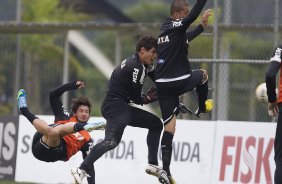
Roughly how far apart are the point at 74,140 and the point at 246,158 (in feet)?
9.52

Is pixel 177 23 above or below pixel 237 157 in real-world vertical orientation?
above

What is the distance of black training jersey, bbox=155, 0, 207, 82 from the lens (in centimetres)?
1220

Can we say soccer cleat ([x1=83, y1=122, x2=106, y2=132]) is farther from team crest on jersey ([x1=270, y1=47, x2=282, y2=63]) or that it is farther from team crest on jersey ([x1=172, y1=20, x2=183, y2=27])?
team crest on jersey ([x1=270, y1=47, x2=282, y2=63])

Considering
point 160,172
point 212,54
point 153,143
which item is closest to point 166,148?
point 153,143

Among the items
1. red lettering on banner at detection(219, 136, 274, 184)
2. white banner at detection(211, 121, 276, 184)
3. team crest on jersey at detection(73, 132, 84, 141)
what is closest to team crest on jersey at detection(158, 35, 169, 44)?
team crest on jersey at detection(73, 132, 84, 141)

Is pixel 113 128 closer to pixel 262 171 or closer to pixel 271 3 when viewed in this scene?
pixel 262 171

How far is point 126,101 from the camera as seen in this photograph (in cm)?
1212

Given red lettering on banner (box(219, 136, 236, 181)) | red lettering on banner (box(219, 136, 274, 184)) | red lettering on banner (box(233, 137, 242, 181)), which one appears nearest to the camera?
red lettering on banner (box(219, 136, 274, 184))

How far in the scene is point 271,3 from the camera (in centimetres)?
1619

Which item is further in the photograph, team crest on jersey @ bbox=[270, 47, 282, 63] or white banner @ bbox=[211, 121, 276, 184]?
white banner @ bbox=[211, 121, 276, 184]

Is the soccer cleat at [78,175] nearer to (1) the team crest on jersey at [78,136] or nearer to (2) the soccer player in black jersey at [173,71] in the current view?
(2) the soccer player in black jersey at [173,71]

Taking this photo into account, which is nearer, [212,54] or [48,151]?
[48,151]

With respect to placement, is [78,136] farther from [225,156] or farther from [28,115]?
[225,156]

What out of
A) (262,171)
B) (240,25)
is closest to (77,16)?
(240,25)
